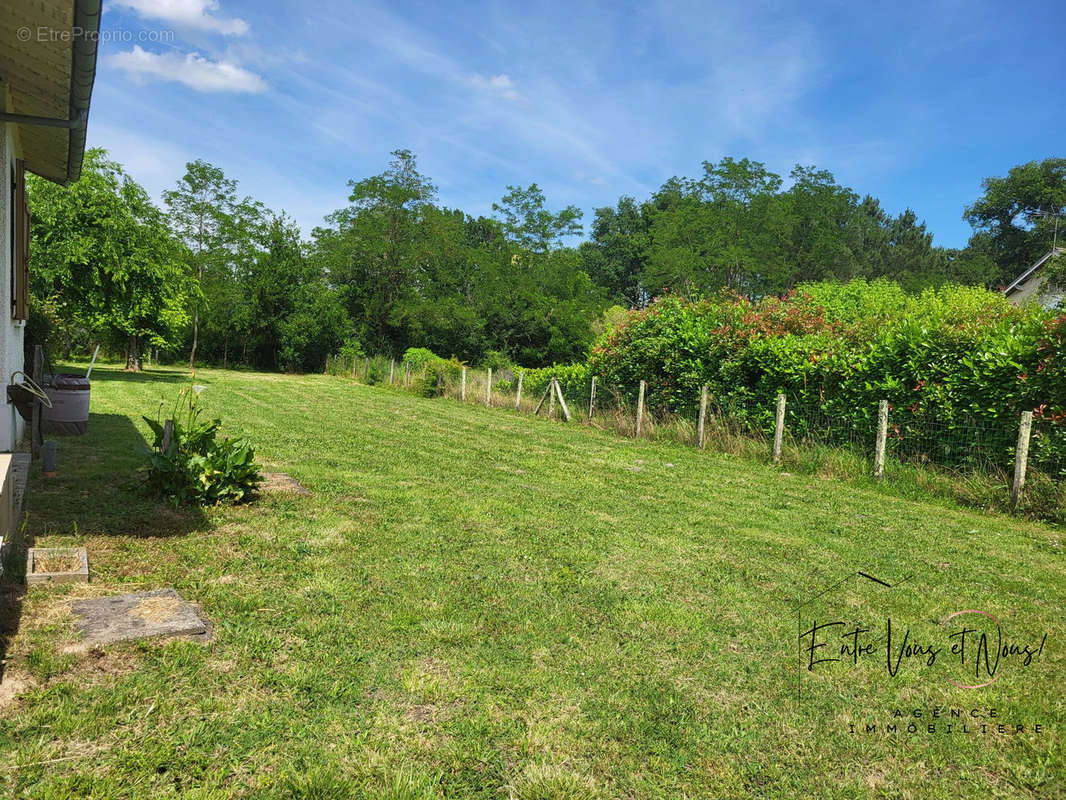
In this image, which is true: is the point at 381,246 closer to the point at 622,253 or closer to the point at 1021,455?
the point at 622,253

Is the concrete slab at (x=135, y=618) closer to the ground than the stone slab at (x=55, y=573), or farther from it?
closer to the ground

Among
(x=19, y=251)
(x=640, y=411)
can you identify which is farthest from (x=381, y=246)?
Answer: (x=19, y=251)

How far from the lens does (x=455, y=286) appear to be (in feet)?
139

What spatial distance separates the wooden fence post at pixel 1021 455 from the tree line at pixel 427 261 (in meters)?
21.2

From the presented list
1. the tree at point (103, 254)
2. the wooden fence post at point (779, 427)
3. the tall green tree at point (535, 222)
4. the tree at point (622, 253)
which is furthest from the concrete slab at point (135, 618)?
the tree at point (622, 253)

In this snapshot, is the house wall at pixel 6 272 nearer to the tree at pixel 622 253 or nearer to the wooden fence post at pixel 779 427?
the wooden fence post at pixel 779 427

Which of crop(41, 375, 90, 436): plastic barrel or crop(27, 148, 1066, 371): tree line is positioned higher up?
crop(27, 148, 1066, 371): tree line

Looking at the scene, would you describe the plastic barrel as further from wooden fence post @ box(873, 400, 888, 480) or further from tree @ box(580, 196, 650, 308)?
tree @ box(580, 196, 650, 308)

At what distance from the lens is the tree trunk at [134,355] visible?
22547mm

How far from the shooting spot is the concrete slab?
10.3 ft

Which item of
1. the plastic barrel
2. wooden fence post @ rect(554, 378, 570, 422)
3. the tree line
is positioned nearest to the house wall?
the plastic barrel

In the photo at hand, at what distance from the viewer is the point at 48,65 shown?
4559 millimetres

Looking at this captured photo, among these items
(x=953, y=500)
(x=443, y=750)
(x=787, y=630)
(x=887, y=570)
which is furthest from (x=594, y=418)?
(x=443, y=750)

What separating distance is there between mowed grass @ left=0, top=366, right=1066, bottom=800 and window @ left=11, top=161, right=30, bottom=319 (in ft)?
6.82
